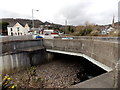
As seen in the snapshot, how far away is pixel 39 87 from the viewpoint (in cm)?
582

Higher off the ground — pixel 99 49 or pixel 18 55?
pixel 99 49

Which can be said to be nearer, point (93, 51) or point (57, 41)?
point (93, 51)

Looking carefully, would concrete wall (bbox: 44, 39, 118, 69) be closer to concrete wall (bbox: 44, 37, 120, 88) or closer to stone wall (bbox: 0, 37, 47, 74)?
concrete wall (bbox: 44, 37, 120, 88)

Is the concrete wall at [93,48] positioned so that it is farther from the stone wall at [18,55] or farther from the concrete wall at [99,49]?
the stone wall at [18,55]

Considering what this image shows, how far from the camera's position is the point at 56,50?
A: 10.5 m

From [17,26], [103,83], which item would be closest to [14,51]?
[103,83]

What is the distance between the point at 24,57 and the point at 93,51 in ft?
27.6

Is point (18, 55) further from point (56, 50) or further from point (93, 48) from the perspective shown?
point (93, 48)

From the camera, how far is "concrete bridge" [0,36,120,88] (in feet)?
16.0

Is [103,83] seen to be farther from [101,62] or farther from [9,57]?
[9,57]

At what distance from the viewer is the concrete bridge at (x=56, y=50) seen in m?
4.88

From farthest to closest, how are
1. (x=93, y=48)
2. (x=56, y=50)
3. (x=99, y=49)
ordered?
(x=56, y=50)
(x=93, y=48)
(x=99, y=49)

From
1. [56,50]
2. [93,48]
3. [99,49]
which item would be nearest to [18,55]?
[56,50]

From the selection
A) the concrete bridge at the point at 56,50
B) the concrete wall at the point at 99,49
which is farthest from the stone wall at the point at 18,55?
the concrete wall at the point at 99,49
